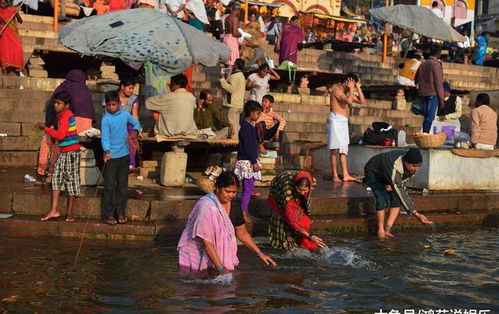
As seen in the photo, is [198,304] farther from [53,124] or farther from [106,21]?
[106,21]

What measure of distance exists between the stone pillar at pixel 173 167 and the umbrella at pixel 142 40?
4.36ft

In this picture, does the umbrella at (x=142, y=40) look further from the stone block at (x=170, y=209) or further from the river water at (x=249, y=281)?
the river water at (x=249, y=281)

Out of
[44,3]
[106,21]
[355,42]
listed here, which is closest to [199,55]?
[106,21]

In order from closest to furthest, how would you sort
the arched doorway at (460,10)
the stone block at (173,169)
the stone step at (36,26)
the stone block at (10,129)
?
1. the stone block at (173,169)
2. the stone block at (10,129)
3. the stone step at (36,26)
4. the arched doorway at (460,10)

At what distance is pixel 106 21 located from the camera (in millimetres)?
10812

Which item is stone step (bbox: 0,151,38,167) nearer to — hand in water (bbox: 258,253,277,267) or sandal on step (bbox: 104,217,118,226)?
sandal on step (bbox: 104,217,118,226)

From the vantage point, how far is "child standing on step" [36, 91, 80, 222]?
857 cm

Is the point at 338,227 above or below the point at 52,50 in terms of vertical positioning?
below

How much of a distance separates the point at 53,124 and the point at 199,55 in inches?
97.0

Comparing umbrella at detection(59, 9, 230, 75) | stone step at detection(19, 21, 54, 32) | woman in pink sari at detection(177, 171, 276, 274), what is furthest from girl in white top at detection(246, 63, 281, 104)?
woman in pink sari at detection(177, 171, 276, 274)

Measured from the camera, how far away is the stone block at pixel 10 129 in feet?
40.6

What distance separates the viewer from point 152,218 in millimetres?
8883

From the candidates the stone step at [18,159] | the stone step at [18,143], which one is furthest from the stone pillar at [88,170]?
the stone step at [18,143]

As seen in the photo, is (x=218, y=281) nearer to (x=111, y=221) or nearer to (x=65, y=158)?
(x=111, y=221)
